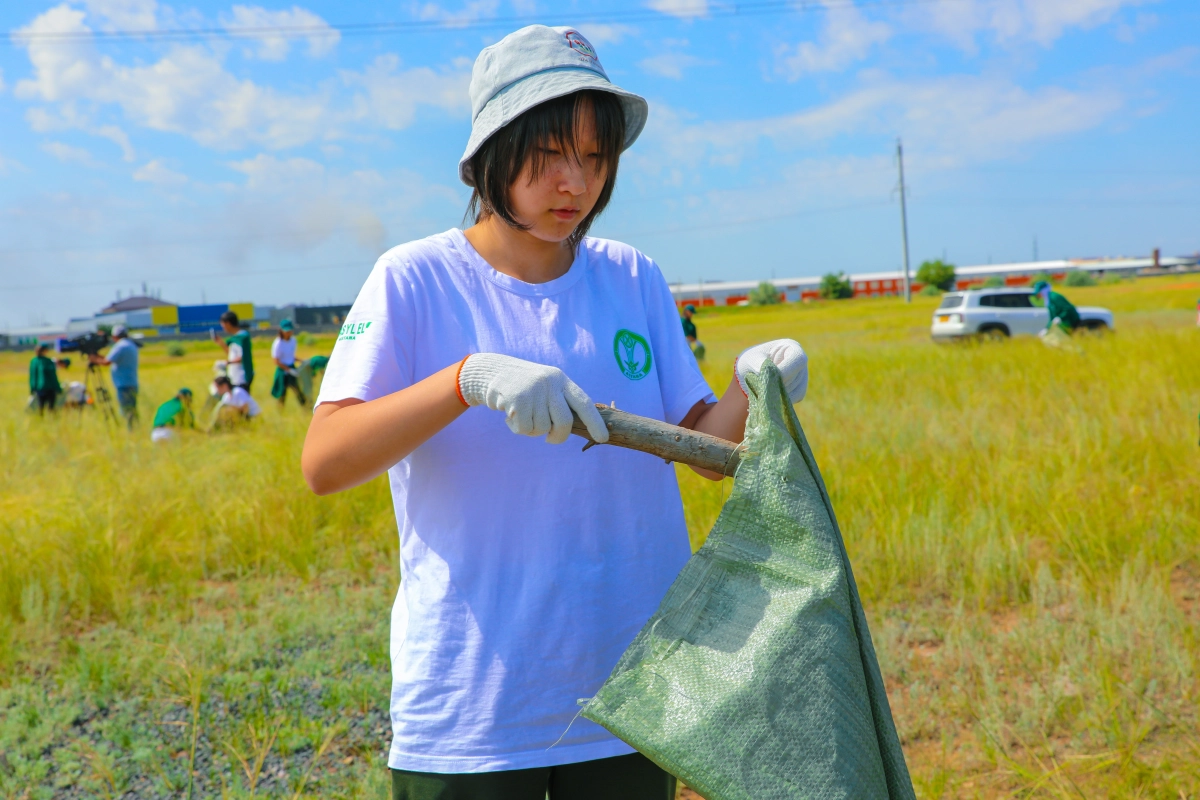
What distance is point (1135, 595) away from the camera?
3.29 metres

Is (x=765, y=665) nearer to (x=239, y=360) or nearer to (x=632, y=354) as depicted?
(x=632, y=354)

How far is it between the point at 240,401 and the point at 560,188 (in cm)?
818

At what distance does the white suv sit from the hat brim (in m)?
18.1

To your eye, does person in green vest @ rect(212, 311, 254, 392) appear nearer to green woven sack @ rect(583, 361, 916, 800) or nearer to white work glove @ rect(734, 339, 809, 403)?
white work glove @ rect(734, 339, 809, 403)

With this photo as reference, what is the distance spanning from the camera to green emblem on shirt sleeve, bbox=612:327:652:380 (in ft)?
4.48

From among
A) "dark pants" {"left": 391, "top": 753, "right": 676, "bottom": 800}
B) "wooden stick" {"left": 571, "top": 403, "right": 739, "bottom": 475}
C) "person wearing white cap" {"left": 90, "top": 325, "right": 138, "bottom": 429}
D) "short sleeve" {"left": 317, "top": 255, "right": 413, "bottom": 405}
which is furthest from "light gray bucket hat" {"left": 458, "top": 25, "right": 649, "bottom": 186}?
"person wearing white cap" {"left": 90, "top": 325, "right": 138, "bottom": 429}

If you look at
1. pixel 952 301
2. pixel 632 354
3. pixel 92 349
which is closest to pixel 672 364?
pixel 632 354

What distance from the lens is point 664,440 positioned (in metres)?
1.14

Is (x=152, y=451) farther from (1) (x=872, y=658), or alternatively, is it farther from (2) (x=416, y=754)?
(1) (x=872, y=658)

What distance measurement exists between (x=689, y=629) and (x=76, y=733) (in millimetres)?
2840

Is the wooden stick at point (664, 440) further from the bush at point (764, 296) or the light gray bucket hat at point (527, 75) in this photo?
the bush at point (764, 296)

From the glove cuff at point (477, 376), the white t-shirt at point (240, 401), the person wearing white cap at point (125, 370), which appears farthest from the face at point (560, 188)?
the person wearing white cap at point (125, 370)

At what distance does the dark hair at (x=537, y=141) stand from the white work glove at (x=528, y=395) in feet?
1.06

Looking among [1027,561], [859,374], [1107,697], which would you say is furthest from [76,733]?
[859,374]
